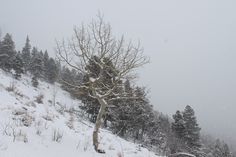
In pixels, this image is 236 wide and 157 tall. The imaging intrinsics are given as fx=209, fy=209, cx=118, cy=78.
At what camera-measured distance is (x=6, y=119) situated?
21.6 feet

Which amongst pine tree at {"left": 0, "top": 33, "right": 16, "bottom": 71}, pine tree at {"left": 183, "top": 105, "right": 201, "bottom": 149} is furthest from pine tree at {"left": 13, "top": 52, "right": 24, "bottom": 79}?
pine tree at {"left": 183, "top": 105, "right": 201, "bottom": 149}

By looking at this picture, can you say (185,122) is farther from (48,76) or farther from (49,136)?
(48,76)

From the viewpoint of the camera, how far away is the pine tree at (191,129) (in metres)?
37.0

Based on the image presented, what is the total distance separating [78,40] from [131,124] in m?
27.8

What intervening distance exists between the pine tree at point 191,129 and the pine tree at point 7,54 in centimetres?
4161

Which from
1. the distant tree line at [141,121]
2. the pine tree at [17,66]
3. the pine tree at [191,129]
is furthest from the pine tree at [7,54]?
the pine tree at [191,129]

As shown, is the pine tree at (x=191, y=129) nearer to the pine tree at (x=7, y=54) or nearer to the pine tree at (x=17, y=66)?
the pine tree at (x=17, y=66)

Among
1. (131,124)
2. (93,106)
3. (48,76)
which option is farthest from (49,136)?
(48,76)

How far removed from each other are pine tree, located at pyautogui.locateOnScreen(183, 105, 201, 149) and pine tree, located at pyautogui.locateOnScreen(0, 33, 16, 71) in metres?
41.6

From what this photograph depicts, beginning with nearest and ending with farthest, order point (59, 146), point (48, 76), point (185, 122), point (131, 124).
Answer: point (59, 146), point (131, 124), point (185, 122), point (48, 76)

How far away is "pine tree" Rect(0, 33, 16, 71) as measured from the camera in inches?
2004

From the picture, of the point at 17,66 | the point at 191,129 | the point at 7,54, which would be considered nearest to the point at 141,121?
the point at 191,129

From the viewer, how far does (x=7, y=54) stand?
51406 mm

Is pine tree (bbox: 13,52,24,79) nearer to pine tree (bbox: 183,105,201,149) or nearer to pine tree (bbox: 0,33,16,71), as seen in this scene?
pine tree (bbox: 0,33,16,71)
